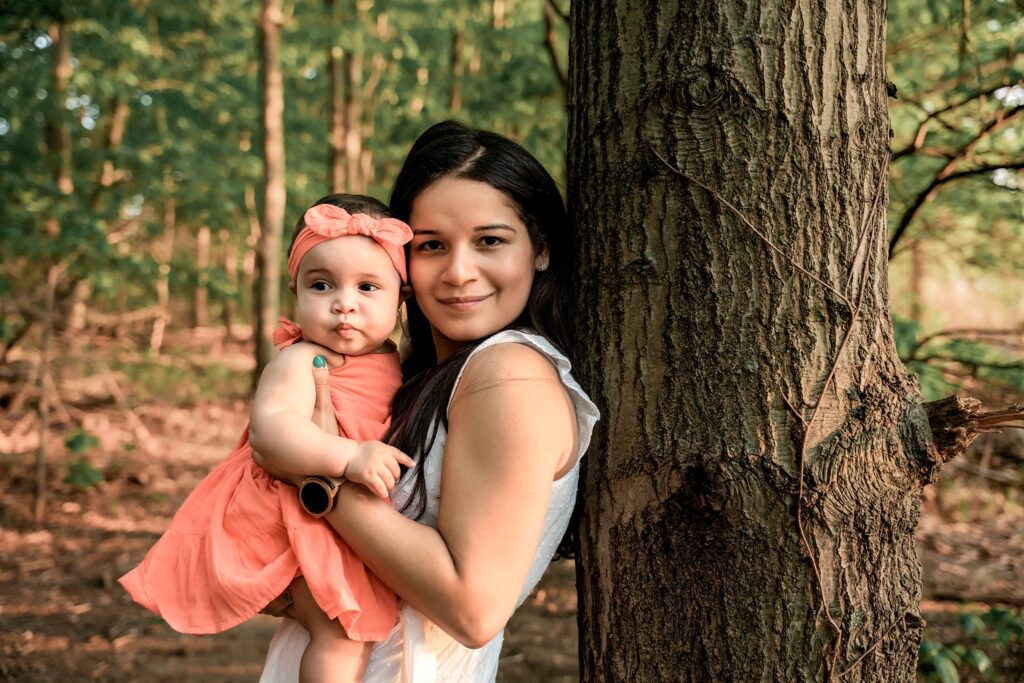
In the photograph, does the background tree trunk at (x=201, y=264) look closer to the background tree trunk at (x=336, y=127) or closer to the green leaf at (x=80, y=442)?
the background tree trunk at (x=336, y=127)

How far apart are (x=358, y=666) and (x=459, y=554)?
1.38ft

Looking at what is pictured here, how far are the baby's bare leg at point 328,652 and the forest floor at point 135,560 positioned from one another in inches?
107

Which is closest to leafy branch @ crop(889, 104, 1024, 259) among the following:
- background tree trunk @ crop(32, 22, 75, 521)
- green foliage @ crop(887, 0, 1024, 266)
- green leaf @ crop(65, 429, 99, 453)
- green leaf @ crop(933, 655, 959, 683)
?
green foliage @ crop(887, 0, 1024, 266)

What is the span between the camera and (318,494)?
155 centimetres

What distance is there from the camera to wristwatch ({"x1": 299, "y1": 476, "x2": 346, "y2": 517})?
154cm

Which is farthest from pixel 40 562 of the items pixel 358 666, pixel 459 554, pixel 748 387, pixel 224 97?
pixel 224 97

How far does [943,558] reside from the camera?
569cm

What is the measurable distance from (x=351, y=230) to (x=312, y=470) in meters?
0.54

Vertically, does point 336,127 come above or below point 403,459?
above

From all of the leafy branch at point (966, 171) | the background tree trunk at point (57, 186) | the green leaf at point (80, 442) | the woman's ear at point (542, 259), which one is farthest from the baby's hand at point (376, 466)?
the green leaf at point (80, 442)

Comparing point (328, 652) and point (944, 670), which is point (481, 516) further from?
point (944, 670)

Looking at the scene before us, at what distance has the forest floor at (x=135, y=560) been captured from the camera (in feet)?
14.4

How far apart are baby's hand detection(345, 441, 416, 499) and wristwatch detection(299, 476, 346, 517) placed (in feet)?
0.13

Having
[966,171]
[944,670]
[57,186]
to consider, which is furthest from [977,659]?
[57,186]
